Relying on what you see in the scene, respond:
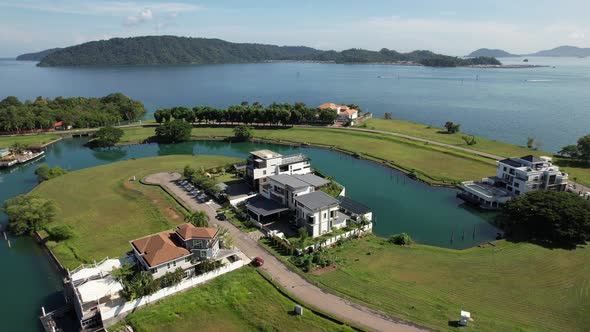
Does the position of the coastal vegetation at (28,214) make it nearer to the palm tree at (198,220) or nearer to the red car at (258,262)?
the palm tree at (198,220)

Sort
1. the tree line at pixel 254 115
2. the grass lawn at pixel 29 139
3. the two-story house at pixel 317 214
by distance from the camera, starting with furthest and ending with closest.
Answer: the tree line at pixel 254 115, the grass lawn at pixel 29 139, the two-story house at pixel 317 214

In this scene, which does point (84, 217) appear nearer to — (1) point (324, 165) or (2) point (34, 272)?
(2) point (34, 272)

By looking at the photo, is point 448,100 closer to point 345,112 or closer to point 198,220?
point 345,112

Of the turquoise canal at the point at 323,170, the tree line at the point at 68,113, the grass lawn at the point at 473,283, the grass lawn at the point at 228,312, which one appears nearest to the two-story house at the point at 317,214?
the grass lawn at the point at 473,283

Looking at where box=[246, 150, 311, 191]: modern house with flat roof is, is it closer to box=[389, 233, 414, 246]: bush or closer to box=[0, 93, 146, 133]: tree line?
box=[389, 233, 414, 246]: bush

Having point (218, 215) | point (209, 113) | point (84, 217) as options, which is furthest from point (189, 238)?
point (209, 113)

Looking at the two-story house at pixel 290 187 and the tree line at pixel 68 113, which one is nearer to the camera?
the two-story house at pixel 290 187
